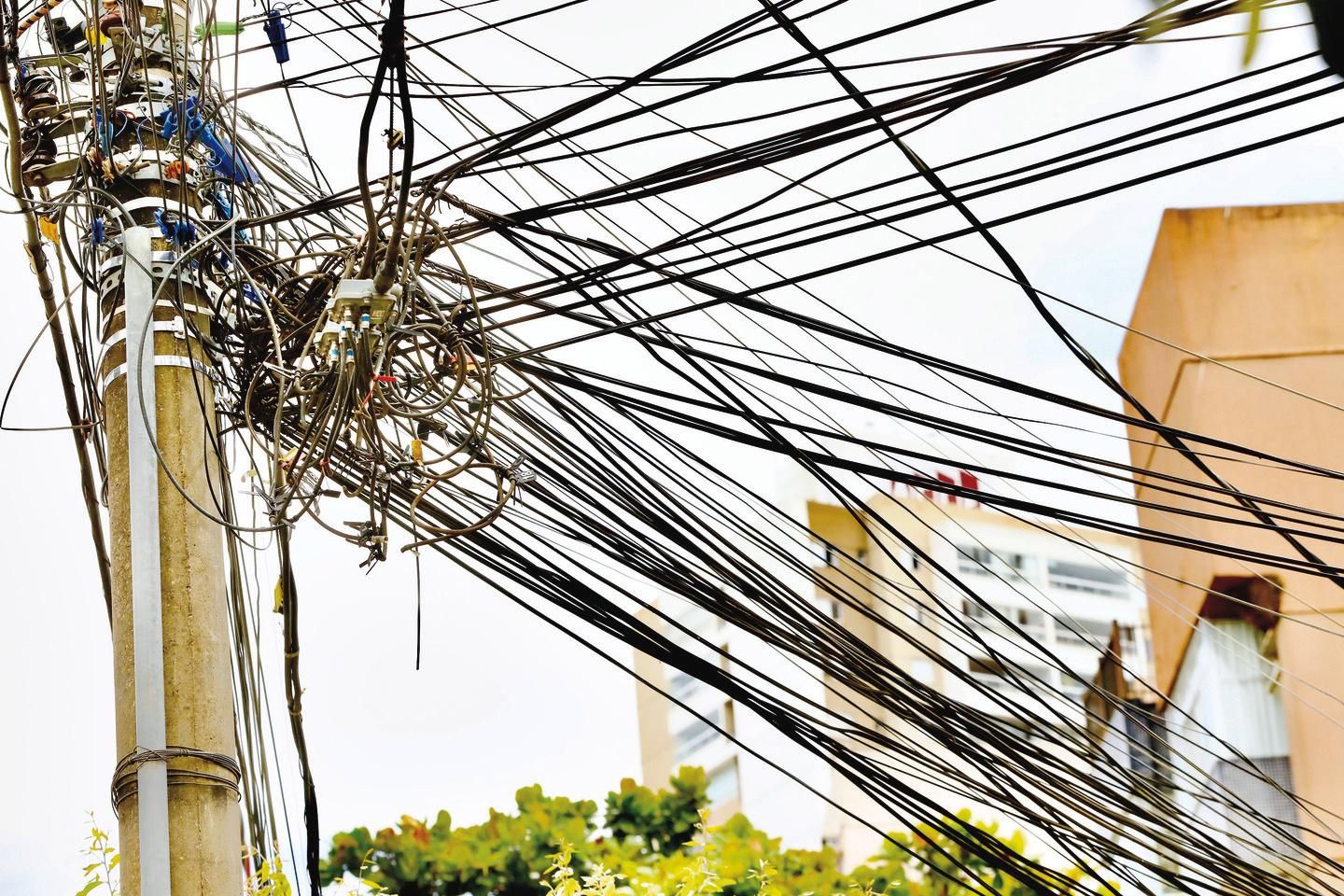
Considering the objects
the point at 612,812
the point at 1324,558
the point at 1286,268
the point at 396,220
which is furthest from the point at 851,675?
the point at 1286,268

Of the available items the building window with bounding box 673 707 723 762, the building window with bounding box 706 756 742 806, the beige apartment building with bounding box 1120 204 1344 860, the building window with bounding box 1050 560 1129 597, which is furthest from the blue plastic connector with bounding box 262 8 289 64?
the building window with bounding box 1050 560 1129 597

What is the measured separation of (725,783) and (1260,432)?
21621 mm

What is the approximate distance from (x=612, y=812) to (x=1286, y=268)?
634cm

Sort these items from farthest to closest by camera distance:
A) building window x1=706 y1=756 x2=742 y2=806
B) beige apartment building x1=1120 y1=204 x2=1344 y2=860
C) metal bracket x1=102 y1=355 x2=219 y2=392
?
building window x1=706 y1=756 x2=742 y2=806 → beige apartment building x1=1120 y1=204 x2=1344 y2=860 → metal bracket x1=102 y1=355 x2=219 y2=392

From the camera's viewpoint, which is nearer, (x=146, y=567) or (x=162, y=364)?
(x=146, y=567)

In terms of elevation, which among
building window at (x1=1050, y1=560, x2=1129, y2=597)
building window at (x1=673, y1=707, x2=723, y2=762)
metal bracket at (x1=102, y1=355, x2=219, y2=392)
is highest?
building window at (x1=1050, y1=560, x2=1129, y2=597)

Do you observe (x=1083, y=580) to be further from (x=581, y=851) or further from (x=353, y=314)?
(x=353, y=314)

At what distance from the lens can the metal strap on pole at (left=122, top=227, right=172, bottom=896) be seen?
3.50 m

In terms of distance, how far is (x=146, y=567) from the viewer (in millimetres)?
3721

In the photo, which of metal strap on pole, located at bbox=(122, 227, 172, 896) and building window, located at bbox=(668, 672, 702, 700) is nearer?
metal strap on pole, located at bbox=(122, 227, 172, 896)

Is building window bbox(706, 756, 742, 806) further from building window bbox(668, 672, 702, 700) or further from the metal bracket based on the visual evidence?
the metal bracket

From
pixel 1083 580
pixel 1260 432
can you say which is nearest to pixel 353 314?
pixel 1260 432

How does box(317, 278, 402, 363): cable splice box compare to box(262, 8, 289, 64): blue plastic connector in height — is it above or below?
below

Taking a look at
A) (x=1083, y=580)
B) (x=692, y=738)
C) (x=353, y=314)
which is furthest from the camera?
(x=1083, y=580)
